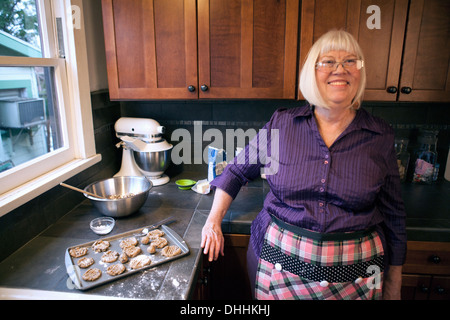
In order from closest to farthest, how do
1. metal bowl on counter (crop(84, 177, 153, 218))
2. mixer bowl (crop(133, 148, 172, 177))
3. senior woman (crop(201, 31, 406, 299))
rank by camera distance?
senior woman (crop(201, 31, 406, 299)) → metal bowl on counter (crop(84, 177, 153, 218)) → mixer bowl (crop(133, 148, 172, 177))

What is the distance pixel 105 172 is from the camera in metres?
1.76

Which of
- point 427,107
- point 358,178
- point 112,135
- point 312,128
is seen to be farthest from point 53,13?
point 427,107

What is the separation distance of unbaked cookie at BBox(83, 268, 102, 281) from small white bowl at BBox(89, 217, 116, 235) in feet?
0.85

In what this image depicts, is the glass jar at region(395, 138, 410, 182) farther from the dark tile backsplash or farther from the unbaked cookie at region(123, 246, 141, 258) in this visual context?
the unbaked cookie at region(123, 246, 141, 258)

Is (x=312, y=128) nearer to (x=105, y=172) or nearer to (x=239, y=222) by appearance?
(x=239, y=222)

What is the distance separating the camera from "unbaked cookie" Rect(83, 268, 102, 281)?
947 millimetres

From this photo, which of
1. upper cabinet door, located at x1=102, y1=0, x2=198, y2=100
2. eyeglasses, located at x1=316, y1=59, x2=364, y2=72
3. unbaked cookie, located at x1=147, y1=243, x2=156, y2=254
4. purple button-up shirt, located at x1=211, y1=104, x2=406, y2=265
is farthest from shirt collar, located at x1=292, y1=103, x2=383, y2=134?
unbaked cookie, located at x1=147, y1=243, x2=156, y2=254

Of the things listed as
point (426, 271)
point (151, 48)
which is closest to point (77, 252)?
point (151, 48)

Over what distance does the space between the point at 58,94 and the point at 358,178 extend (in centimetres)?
132

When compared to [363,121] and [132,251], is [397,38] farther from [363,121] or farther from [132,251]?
[132,251]

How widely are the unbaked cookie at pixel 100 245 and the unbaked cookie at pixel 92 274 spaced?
0.12 m

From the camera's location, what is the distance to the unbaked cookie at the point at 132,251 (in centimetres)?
108

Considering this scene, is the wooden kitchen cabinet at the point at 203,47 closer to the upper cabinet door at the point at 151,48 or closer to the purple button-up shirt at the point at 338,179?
the upper cabinet door at the point at 151,48

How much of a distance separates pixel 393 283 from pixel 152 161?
1.25 meters
